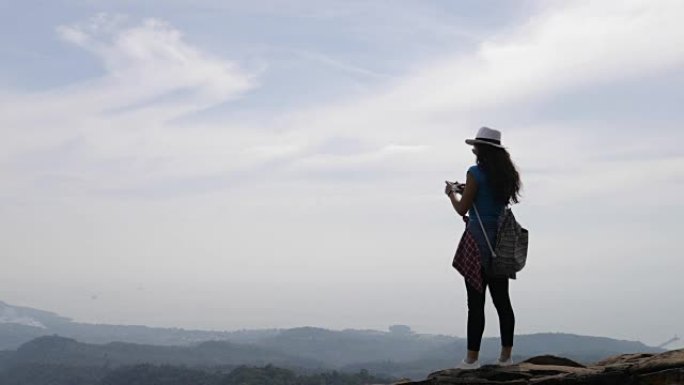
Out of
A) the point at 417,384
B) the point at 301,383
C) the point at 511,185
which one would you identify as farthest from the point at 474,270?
the point at 301,383

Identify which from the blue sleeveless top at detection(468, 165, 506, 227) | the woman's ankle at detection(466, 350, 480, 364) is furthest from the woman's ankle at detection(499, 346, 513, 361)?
the blue sleeveless top at detection(468, 165, 506, 227)

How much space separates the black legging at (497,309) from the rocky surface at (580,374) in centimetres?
49

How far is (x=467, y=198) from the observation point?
9.34 m

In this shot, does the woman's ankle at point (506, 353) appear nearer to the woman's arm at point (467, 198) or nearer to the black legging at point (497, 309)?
the black legging at point (497, 309)

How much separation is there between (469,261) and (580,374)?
6.70 feet

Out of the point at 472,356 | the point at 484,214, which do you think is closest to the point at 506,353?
the point at 472,356

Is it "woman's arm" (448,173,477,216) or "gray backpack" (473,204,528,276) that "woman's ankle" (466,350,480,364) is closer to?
"gray backpack" (473,204,528,276)

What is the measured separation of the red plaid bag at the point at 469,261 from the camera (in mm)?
9359

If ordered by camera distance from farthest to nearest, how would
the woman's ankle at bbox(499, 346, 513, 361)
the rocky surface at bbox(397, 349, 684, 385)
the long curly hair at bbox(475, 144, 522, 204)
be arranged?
the woman's ankle at bbox(499, 346, 513, 361), the long curly hair at bbox(475, 144, 522, 204), the rocky surface at bbox(397, 349, 684, 385)

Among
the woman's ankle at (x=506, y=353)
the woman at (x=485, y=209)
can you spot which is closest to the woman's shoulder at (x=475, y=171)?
the woman at (x=485, y=209)

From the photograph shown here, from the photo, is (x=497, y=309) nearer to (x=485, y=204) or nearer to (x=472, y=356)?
(x=472, y=356)

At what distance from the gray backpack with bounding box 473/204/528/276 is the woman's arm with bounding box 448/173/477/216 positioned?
0.44ft

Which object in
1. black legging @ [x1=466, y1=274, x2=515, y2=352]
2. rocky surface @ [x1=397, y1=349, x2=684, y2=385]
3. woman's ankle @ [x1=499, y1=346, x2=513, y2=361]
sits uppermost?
black legging @ [x1=466, y1=274, x2=515, y2=352]

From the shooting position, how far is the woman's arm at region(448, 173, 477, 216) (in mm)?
9305
